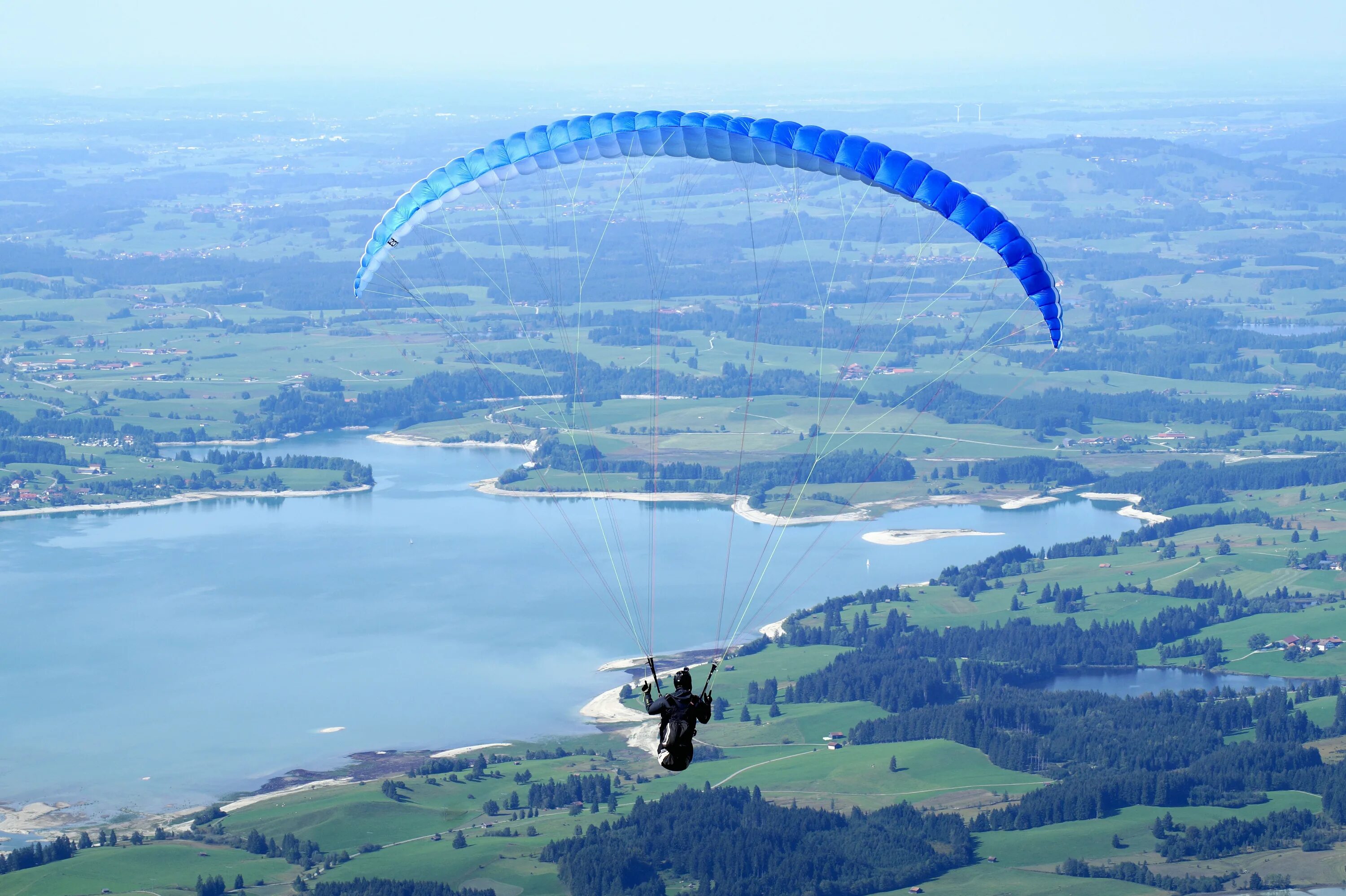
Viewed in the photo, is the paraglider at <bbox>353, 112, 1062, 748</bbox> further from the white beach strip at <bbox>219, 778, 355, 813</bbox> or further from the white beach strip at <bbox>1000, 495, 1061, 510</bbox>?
the white beach strip at <bbox>219, 778, 355, 813</bbox>

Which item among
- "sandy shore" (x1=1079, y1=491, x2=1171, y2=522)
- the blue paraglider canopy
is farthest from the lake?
the blue paraglider canopy

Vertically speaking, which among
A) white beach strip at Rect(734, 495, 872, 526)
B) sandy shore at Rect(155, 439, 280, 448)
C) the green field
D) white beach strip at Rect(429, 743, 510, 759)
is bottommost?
the green field

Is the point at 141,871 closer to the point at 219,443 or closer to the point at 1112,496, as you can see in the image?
the point at 1112,496

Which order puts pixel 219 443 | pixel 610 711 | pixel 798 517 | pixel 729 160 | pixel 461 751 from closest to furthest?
pixel 729 160
pixel 461 751
pixel 610 711
pixel 798 517
pixel 219 443

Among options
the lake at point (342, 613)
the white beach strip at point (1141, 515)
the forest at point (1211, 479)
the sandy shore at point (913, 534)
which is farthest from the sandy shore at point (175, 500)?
the forest at point (1211, 479)

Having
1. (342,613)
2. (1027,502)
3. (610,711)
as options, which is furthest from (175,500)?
(610,711)

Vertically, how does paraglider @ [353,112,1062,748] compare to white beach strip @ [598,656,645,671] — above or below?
above

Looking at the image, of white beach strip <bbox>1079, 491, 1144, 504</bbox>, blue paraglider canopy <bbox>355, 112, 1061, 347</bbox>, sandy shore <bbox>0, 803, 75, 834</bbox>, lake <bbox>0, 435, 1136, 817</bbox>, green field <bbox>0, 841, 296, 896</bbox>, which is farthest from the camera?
white beach strip <bbox>1079, 491, 1144, 504</bbox>
